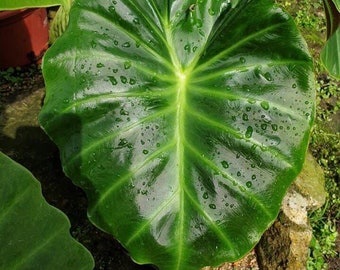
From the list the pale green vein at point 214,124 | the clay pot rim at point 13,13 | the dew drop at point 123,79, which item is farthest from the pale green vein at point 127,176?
the clay pot rim at point 13,13

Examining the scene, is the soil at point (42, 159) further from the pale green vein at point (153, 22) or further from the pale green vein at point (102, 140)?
the pale green vein at point (153, 22)

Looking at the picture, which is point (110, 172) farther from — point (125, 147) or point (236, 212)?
point (236, 212)

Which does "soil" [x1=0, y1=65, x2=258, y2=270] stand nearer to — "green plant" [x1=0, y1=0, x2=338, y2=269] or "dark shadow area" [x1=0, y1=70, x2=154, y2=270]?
"dark shadow area" [x1=0, y1=70, x2=154, y2=270]

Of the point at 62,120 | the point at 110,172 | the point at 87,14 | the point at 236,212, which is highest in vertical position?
the point at 87,14

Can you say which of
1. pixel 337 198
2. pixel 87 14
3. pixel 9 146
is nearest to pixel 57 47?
pixel 87 14

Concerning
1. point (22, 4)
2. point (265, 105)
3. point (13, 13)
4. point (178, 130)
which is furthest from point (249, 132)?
point (13, 13)

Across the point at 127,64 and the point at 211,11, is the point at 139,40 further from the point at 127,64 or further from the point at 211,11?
the point at 211,11

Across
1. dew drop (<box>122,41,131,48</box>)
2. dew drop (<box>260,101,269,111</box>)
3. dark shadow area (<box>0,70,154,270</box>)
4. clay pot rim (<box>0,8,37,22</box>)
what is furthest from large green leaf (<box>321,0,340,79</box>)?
clay pot rim (<box>0,8,37,22</box>)
